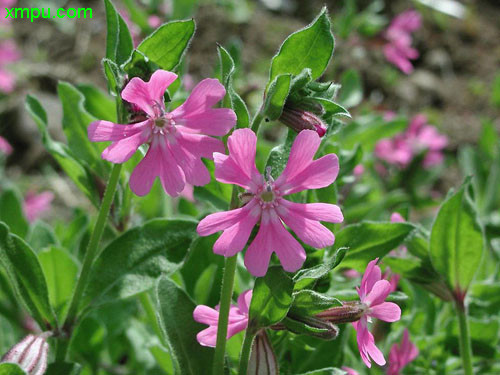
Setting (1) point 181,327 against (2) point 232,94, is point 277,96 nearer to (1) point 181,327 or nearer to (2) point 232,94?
(2) point 232,94

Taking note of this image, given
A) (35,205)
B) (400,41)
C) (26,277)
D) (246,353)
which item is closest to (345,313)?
(246,353)

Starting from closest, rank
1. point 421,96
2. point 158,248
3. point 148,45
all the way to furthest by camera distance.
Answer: point 148,45 → point 158,248 → point 421,96

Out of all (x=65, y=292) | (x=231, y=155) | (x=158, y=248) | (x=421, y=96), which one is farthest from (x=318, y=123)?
(x=421, y=96)

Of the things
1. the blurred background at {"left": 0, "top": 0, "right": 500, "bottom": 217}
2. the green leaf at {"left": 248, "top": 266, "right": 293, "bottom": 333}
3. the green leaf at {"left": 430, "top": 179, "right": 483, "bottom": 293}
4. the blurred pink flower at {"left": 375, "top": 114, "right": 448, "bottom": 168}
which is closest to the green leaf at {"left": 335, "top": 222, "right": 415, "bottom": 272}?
the green leaf at {"left": 430, "top": 179, "right": 483, "bottom": 293}

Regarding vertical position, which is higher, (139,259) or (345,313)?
(345,313)

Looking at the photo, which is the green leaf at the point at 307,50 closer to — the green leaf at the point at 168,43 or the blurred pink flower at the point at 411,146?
the green leaf at the point at 168,43

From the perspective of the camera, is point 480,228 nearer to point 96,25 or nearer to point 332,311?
point 332,311
